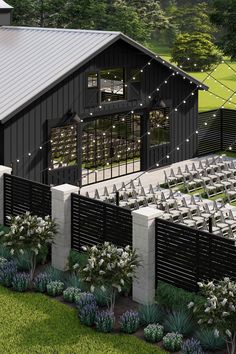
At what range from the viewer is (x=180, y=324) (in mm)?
15305

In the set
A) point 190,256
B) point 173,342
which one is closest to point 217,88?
point 190,256

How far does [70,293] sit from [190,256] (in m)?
3.27

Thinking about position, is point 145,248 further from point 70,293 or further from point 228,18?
point 228,18

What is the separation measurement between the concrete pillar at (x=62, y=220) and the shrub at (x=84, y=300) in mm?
2576

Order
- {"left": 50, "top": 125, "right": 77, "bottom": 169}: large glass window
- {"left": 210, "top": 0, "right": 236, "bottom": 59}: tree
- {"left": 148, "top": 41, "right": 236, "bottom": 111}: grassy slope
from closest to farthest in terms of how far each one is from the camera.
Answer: {"left": 50, "top": 125, "right": 77, "bottom": 169}: large glass window → {"left": 210, "top": 0, "right": 236, "bottom": 59}: tree → {"left": 148, "top": 41, "right": 236, "bottom": 111}: grassy slope

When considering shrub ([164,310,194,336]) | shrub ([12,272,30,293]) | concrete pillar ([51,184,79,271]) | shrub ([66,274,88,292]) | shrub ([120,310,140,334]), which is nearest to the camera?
shrub ([164,310,194,336])

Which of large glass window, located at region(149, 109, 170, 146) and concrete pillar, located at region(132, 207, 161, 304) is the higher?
concrete pillar, located at region(132, 207, 161, 304)

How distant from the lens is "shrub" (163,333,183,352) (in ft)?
48.4

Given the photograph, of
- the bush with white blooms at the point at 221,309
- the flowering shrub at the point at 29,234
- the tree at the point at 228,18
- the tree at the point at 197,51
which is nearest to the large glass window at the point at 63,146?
the flowering shrub at the point at 29,234

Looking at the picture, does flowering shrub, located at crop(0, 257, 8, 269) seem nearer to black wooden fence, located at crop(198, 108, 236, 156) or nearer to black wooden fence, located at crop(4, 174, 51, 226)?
black wooden fence, located at crop(4, 174, 51, 226)

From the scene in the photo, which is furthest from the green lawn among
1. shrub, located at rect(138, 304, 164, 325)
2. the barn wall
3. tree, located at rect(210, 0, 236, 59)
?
tree, located at rect(210, 0, 236, 59)

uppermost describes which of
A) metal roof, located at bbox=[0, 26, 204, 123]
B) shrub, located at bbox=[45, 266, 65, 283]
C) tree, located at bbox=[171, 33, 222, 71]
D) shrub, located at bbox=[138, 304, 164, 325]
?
metal roof, located at bbox=[0, 26, 204, 123]

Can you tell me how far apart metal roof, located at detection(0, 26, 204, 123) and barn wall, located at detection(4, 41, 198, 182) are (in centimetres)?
59

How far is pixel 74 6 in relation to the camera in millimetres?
73625
